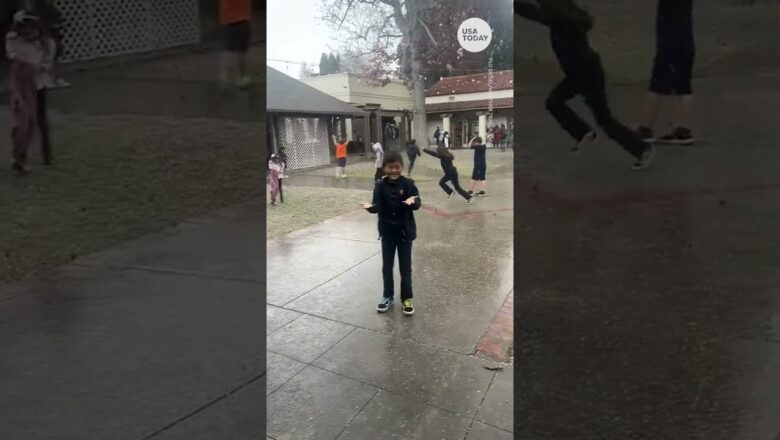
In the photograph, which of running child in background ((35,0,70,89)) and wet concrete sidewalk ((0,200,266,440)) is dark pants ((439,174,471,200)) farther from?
running child in background ((35,0,70,89))

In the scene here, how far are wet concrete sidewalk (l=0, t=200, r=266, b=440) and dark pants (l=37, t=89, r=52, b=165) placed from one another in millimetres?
394

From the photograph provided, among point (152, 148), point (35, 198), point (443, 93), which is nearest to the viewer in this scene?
point (35, 198)

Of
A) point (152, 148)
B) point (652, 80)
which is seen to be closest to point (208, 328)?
point (152, 148)

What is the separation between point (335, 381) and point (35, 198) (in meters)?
2.13

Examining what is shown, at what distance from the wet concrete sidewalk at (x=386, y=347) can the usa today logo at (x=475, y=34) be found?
197 inches

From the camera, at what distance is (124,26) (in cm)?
192

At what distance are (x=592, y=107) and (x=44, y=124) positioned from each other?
79.2 inches

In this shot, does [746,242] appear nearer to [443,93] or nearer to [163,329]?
[163,329]

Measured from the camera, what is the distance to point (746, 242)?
6.73 feet

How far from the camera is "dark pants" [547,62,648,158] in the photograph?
6.81ft

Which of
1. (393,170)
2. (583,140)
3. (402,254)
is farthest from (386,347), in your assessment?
(583,140)

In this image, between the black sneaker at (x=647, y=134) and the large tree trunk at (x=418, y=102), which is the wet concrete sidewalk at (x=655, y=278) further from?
the large tree trunk at (x=418, y=102)

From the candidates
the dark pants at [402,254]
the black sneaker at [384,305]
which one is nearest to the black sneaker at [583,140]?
the dark pants at [402,254]

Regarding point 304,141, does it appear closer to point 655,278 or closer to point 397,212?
point 397,212
